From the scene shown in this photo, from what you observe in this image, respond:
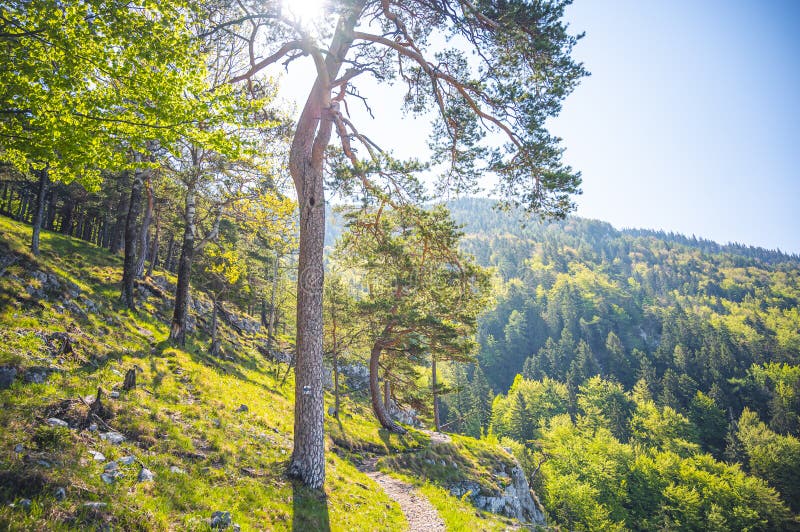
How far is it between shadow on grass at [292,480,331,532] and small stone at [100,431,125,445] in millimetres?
3326

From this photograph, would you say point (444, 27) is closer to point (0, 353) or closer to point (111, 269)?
point (0, 353)

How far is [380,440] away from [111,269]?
17.9m

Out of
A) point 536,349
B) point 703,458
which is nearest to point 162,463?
point 703,458

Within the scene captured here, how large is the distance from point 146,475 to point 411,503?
8772mm

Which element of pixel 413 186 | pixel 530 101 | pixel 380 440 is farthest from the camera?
pixel 380 440

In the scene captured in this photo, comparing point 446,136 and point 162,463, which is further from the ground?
point 446,136

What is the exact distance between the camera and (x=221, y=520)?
17.7 ft

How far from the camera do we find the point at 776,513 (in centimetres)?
4738

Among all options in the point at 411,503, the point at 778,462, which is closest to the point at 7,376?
the point at 411,503

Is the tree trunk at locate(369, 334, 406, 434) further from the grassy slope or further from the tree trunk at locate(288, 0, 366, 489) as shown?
the tree trunk at locate(288, 0, 366, 489)

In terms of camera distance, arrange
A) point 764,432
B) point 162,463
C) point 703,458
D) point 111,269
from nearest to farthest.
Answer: point 162,463
point 111,269
point 703,458
point 764,432

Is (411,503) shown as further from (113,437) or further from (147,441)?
(113,437)

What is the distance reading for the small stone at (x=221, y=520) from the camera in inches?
209

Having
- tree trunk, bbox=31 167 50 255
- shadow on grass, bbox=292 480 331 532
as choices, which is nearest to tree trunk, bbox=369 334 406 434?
shadow on grass, bbox=292 480 331 532
